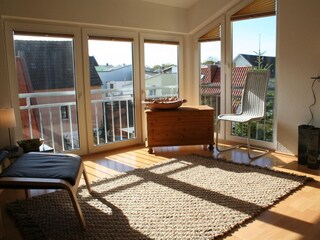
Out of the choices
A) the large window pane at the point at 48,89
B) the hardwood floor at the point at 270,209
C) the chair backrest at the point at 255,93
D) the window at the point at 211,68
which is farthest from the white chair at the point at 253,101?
the large window pane at the point at 48,89

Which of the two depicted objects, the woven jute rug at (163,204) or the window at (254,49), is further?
the window at (254,49)

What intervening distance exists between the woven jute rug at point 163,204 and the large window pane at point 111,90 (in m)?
1.36

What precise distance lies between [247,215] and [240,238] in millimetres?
316

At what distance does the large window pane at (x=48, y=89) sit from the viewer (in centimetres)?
363

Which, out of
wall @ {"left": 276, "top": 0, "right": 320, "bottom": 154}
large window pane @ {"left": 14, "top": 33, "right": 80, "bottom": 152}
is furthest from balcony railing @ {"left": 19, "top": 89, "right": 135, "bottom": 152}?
wall @ {"left": 276, "top": 0, "right": 320, "bottom": 154}

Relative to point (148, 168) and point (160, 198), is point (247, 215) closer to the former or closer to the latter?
point (160, 198)

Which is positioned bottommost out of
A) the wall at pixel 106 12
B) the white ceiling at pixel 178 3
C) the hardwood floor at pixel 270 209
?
the hardwood floor at pixel 270 209

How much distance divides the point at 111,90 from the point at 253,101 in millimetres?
2052

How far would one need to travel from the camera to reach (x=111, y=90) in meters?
4.54

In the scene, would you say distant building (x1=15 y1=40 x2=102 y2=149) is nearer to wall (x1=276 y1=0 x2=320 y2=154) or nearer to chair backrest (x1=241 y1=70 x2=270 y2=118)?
chair backrest (x1=241 y1=70 x2=270 y2=118)

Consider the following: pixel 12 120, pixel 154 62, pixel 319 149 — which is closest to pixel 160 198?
pixel 12 120

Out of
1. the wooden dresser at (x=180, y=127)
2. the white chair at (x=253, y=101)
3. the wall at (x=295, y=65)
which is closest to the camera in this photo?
the wall at (x=295, y=65)

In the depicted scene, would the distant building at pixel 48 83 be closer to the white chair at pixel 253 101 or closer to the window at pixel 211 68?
the window at pixel 211 68

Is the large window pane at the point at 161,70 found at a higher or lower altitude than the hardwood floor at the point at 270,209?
higher
